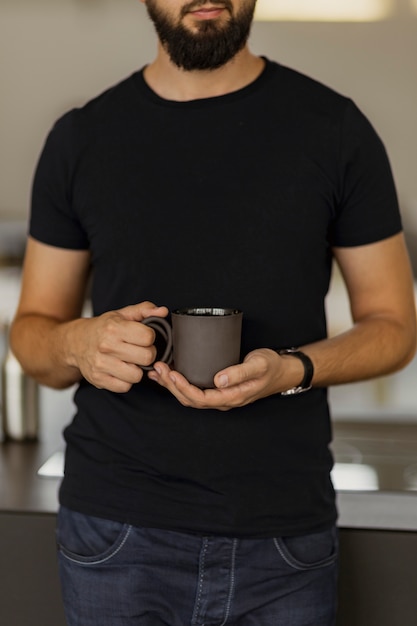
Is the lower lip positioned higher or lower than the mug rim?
higher

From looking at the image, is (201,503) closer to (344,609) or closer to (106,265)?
(106,265)

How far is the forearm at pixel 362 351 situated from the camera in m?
1.31

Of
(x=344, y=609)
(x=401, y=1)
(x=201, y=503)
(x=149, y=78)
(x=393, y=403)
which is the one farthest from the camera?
(x=393, y=403)

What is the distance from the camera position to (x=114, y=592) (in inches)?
50.9

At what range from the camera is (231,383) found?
1156mm

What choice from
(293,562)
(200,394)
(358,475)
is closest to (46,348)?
(200,394)

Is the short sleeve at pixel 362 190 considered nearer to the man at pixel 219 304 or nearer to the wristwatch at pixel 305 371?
the man at pixel 219 304

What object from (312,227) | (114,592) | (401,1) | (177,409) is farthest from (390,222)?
(401,1)

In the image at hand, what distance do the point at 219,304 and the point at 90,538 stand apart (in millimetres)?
334

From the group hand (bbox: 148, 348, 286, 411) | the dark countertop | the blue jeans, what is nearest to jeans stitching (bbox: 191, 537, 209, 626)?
the blue jeans

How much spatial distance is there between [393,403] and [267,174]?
102cm

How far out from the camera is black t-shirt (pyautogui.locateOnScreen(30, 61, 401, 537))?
1.30m

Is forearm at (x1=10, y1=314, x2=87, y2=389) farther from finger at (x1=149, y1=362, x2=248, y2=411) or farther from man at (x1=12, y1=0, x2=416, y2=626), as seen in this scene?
finger at (x1=149, y1=362, x2=248, y2=411)

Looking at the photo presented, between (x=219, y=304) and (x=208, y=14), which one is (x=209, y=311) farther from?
(x=208, y=14)
